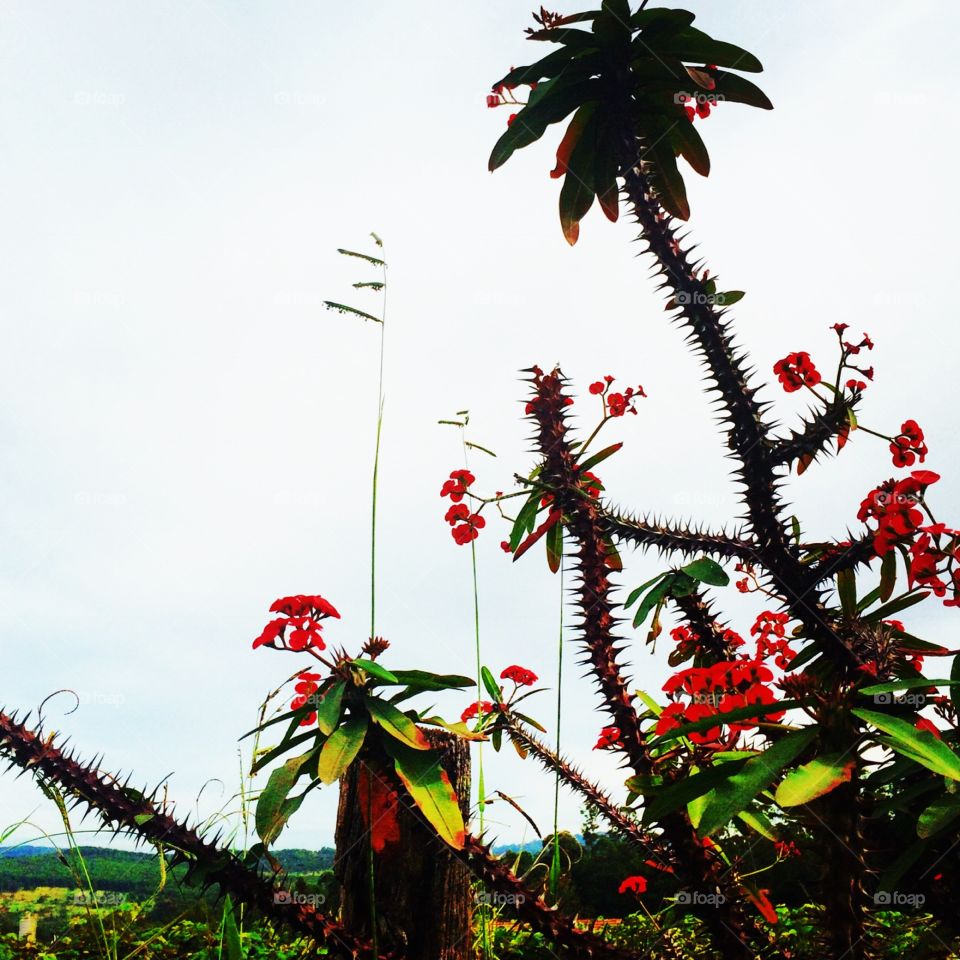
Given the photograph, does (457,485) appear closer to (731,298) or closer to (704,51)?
(731,298)

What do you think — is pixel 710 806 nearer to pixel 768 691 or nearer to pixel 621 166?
pixel 768 691

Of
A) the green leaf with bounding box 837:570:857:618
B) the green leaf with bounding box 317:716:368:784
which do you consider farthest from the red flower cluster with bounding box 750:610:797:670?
the green leaf with bounding box 317:716:368:784

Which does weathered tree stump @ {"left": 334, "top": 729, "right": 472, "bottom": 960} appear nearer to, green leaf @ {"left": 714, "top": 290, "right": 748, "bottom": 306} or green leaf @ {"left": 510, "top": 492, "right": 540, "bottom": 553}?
green leaf @ {"left": 510, "top": 492, "right": 540, "bottom": 553}

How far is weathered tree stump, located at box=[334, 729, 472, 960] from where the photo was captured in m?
2.64

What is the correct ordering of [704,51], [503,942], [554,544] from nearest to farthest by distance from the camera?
[704,51]
[554,544]
[503,942]

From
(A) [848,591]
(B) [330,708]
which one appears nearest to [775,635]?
(A) [848,591]

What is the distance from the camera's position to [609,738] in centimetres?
312

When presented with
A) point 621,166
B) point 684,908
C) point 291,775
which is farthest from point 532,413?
point 684,908

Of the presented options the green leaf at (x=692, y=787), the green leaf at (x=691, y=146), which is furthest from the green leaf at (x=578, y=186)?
the green leaf at (x=692, y=787)

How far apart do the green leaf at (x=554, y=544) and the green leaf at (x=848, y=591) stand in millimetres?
1177

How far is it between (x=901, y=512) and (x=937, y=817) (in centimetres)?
95

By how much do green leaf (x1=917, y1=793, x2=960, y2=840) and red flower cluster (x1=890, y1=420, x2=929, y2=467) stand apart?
4.21 feet

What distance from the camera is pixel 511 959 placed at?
4.10 meters

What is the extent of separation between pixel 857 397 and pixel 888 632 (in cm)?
88
